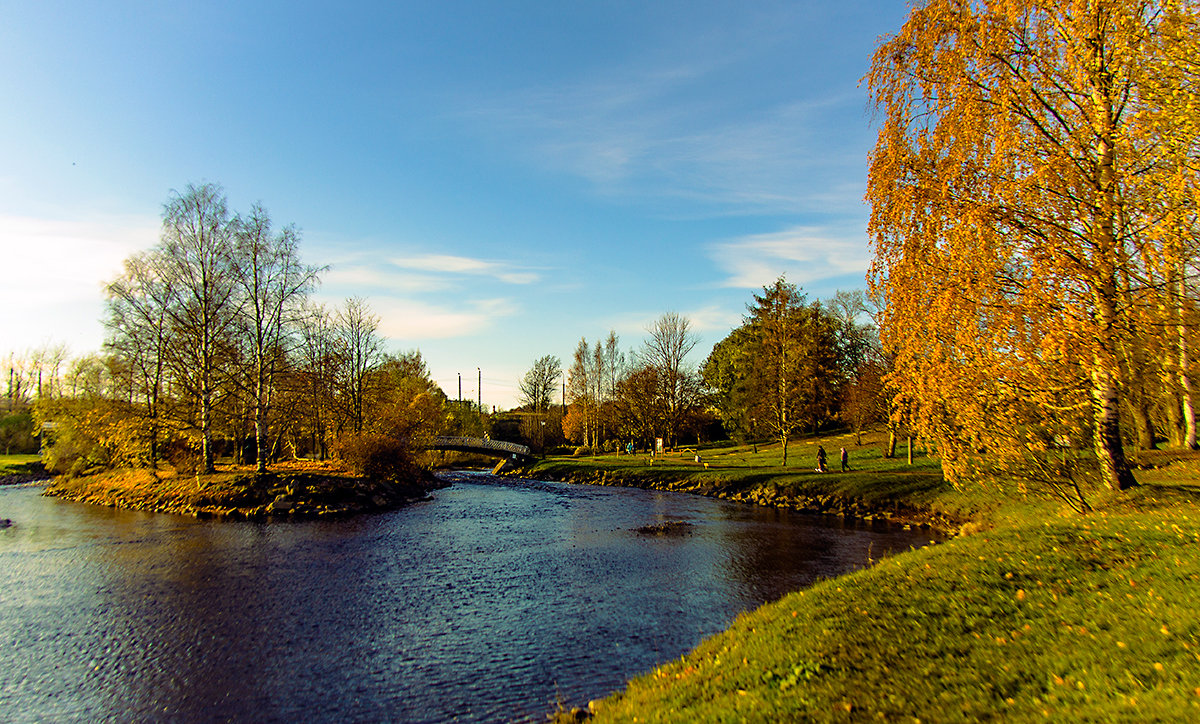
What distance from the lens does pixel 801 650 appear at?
27.1 feet

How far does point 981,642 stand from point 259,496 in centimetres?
3302

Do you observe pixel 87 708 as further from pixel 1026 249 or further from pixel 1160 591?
pixel 1026 249

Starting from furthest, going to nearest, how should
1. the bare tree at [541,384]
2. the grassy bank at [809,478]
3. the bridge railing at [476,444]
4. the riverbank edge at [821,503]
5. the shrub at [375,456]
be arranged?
the bare tree at [541,384] < the bridge railing at [476,444] < the shrub at [375,456] < the grassy bank at [809,478] < the riverbank edge at [821,503]

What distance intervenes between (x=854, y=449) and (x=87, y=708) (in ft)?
163

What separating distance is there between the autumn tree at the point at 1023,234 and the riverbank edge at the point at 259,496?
2849 centimetres

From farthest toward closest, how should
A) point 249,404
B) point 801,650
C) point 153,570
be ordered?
point 249,404 < point 153,570 < point 801,650

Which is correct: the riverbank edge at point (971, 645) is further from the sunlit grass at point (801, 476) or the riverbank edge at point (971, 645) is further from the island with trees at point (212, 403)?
the island with trees at point (212, 403)

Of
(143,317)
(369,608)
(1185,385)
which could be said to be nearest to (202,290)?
(143,317)

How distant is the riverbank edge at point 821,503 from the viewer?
25625 millimetres

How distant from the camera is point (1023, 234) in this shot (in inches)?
586

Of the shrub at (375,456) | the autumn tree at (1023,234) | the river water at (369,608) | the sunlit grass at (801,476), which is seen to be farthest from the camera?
the shrub at (375,456)

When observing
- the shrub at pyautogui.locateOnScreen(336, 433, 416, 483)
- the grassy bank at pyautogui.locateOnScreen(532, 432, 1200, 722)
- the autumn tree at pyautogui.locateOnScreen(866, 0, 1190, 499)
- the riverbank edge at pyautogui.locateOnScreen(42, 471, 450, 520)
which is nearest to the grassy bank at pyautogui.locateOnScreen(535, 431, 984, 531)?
the autumn tree at pyautogui.locateOnScreen(866, 0, 1190, 499)

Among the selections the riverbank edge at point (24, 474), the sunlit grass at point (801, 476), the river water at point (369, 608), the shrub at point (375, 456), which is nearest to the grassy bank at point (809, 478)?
the sunlit grass at point (801, 476)

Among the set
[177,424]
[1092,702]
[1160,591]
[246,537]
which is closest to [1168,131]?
[1160,591]
